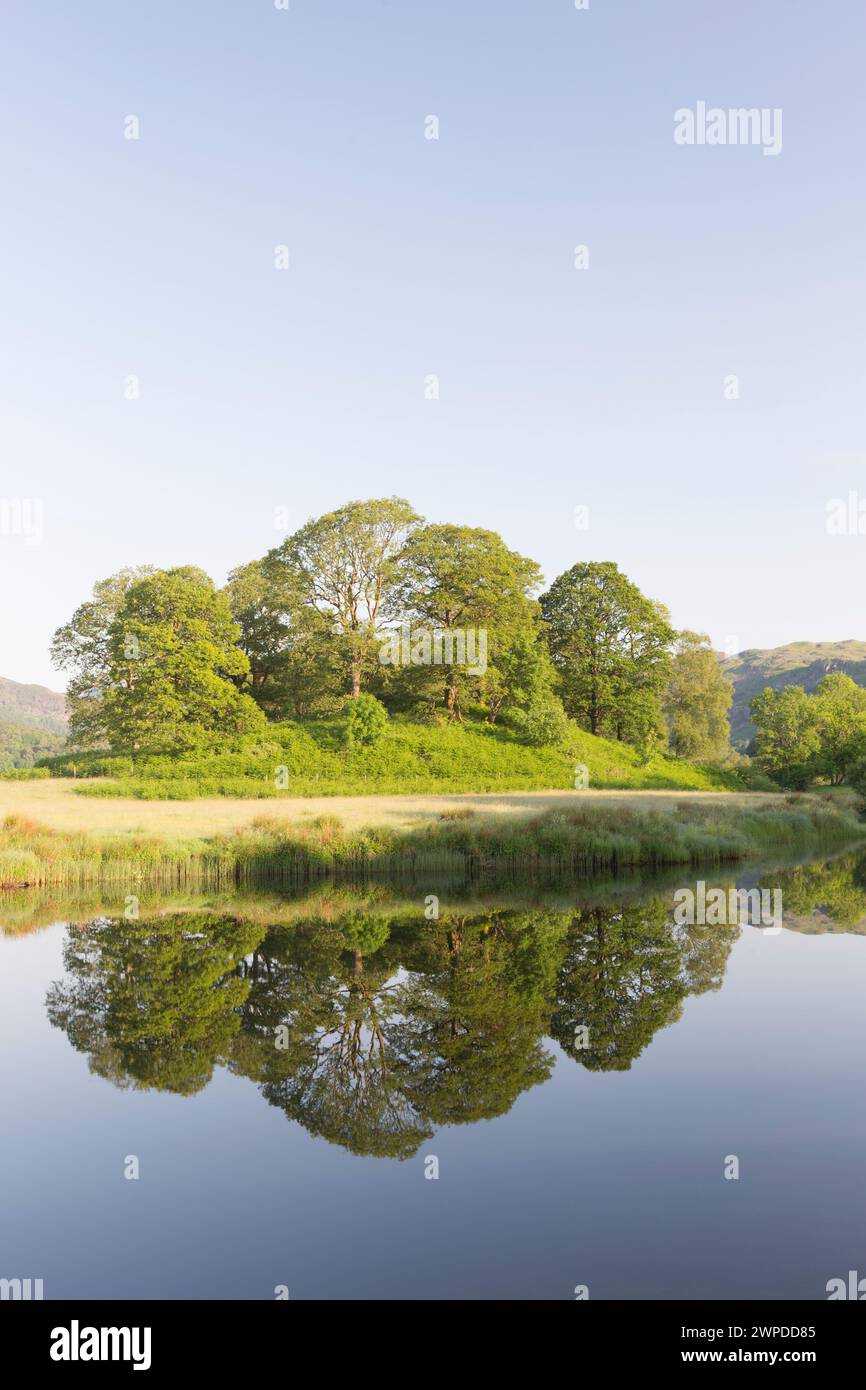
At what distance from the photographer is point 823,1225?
867cm

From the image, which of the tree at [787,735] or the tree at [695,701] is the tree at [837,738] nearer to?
the tree at [787,735]

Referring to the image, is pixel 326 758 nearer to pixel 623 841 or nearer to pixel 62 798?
pixel 62 798

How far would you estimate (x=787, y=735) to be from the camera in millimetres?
80125

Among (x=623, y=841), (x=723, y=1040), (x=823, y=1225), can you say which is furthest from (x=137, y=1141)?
(x=623, y=841)

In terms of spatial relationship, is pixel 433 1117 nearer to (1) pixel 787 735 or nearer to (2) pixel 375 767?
(2) pixel 375 767

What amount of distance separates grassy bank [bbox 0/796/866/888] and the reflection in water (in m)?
6.02

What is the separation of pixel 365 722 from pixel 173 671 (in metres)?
14.9

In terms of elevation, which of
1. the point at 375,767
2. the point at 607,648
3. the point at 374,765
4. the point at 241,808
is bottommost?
the point at 241,808

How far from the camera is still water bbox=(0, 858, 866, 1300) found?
8.20 meters

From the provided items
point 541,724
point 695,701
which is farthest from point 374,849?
point 695,701

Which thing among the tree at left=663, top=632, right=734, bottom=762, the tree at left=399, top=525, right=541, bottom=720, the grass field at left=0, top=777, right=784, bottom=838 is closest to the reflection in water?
the grass field at left=0, top=777, right=784, bottom=838

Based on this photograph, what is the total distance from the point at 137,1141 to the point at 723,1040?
29.6 ft

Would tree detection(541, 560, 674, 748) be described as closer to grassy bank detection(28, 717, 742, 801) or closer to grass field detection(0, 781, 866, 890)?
grassy bank detection(28, 717, 742, 801)

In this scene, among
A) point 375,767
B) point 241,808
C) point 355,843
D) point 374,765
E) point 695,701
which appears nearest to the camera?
point 355,843
